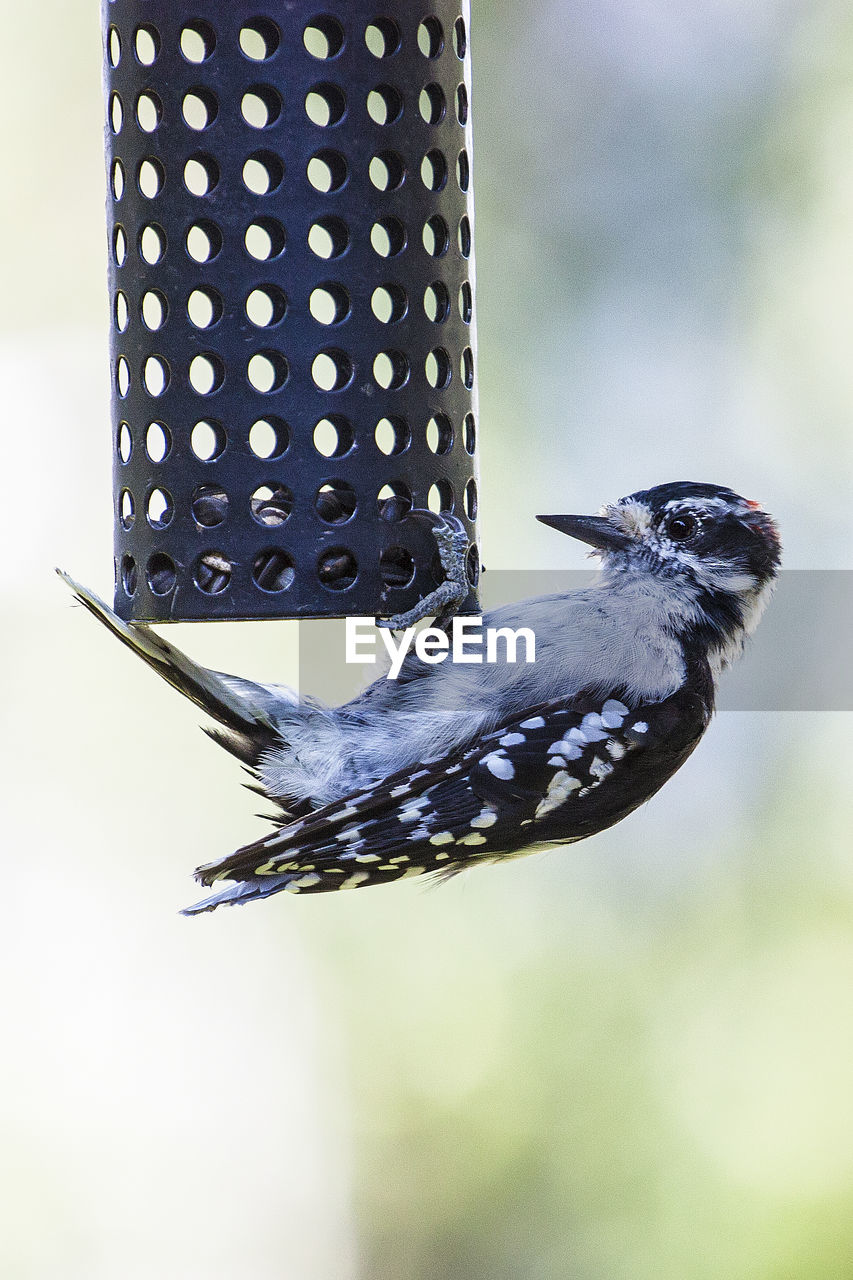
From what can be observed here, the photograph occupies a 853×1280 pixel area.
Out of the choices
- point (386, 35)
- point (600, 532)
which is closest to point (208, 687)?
point (600, 532)

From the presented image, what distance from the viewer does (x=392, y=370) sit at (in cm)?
238

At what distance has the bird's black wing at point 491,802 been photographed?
2.43 meters

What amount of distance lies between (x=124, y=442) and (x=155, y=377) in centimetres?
13

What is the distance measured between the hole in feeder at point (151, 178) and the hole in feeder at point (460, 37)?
1.76 ft

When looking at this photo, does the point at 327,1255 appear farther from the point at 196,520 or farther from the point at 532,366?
the point at 196,520

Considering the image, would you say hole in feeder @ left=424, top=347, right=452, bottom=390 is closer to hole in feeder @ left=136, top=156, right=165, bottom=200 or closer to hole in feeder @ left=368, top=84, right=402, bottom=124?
hole in feeder @ left=368, top=84, right=402, bottom=124

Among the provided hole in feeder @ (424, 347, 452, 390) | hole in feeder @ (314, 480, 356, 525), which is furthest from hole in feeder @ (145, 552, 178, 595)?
hole in feeder @ (424, 347, 452, 390)

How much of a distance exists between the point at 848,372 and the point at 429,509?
3607 mm

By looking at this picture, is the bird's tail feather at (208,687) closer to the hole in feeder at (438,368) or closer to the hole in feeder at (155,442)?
the hole in feeder at (155,442)

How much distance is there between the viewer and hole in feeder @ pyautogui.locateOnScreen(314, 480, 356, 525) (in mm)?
2352

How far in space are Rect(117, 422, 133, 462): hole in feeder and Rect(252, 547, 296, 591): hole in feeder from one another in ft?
0.97

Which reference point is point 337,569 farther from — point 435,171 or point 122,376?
point 435,171

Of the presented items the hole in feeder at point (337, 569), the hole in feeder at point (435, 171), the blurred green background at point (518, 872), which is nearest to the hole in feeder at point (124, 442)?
the hole in feeder at point (337, 569)

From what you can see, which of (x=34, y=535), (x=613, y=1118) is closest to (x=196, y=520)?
(x=34, y=535)
